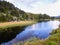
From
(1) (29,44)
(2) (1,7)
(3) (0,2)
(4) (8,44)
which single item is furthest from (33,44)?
(3) (0,2)

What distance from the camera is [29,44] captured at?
28578 millimetres

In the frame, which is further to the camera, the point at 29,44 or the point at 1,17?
the point at 1,17

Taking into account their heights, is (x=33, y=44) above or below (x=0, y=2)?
below

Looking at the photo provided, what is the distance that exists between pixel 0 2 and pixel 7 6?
11.4 m

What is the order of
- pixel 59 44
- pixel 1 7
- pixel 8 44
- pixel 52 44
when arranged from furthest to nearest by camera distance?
pixel 1 7
pixel 8 44
pixel 59 44
pixel 52 44

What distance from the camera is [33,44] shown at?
28156 millimetres

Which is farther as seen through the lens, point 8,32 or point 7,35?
point 8,32

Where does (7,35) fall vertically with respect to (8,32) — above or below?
above

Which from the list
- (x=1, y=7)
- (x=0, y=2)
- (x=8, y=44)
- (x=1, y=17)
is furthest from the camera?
(x=0, y=2)

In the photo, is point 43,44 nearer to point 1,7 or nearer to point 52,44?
point 52,44

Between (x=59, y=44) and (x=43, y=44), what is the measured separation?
9.31 feet

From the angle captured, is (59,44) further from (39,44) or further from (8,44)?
(8,44)

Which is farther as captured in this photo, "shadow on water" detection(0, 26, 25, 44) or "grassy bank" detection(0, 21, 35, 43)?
"grassy bank" detection(0, 21, 35, 43)

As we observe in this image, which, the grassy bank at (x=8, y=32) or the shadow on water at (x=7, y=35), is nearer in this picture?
the shadow on water at (x=7, y=35)
